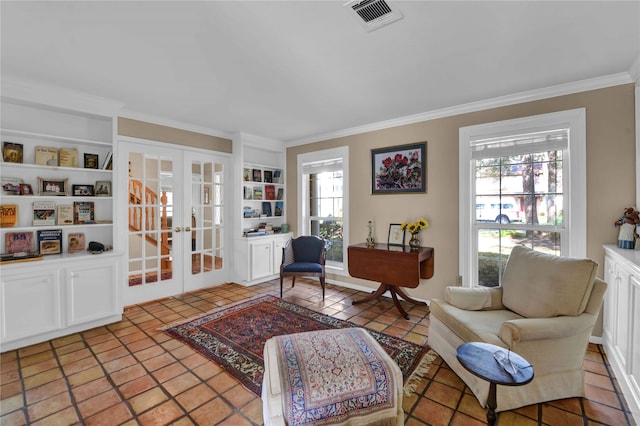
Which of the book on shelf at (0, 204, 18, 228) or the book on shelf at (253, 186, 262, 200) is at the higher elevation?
the book on shelf at (253, 186, 262, 200)

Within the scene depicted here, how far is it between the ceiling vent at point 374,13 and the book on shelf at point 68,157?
2.96 m

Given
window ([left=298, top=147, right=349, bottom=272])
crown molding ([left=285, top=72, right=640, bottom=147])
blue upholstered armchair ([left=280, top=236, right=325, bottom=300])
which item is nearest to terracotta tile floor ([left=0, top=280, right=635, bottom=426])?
blue upholstered armchair ([left=280, top=236, right=325, bottom=300])

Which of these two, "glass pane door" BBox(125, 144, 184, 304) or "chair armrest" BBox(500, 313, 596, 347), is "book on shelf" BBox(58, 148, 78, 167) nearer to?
"glass pane door" BBox(125, 144, 184, 304)

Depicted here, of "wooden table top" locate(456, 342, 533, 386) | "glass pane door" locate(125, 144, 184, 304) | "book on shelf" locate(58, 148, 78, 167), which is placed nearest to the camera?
"wooden table top" locate(456, 342, 533, 386)

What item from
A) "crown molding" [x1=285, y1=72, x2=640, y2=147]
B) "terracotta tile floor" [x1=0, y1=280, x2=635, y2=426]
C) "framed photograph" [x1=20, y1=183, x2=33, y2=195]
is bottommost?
"terracotta tile floor" [x1=0, y1=280, x2=635, y2=426]

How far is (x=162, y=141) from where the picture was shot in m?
3.50

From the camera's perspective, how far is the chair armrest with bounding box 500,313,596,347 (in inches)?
61.7

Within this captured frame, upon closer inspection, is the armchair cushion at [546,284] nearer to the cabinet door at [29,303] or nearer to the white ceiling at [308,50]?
the white ceiling at [308,50]

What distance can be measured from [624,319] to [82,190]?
4619 mm

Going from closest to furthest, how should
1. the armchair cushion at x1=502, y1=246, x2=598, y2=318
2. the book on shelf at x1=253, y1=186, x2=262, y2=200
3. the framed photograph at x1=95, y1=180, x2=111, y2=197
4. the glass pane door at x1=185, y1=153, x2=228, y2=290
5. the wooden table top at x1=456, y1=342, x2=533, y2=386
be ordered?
1. the wooden table top at x1=456, y1=342, x2=533, y2=386
2. the armchair cushion at x1=502, y1=246, x2=598, y2=318
3. the framed photograph at x1=95, y1=180, x2=111, y2=197
4. the glass pane door at x1=185, y1=153, x2=228, y2=290
5. the book on shelf at x1=253, y1=186, x2=262, y2=200

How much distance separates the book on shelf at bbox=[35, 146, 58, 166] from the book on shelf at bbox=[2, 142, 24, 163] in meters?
0.11

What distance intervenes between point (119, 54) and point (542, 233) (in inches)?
152

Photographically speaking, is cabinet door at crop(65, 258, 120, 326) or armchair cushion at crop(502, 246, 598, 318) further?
cabinet door at crop(65, 258, 120, 326)

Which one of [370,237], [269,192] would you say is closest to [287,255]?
[370,237]
